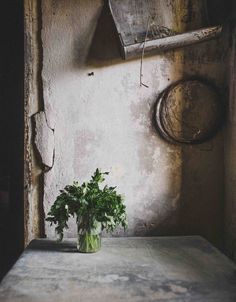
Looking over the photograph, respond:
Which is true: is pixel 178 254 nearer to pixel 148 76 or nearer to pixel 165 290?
pixel 165 290

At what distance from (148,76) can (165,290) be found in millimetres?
1512

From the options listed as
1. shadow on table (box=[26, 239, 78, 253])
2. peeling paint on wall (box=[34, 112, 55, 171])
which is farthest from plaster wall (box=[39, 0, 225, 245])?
shadow on table (box=[26, 239, 78, 253])

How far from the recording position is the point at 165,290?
165cm

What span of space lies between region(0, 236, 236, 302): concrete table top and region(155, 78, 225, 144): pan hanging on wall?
761 millimetres

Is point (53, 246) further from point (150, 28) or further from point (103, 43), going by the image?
point (150, 28)

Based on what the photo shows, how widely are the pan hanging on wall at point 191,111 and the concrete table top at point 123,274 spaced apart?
2.50 ft

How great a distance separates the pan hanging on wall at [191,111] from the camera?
2623 mm

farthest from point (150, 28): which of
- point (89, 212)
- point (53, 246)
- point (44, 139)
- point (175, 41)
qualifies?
point (53, 246)

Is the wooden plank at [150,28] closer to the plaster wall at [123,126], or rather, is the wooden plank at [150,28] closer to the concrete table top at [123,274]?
the plaster wall at [123,126]

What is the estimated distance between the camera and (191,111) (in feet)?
8.71

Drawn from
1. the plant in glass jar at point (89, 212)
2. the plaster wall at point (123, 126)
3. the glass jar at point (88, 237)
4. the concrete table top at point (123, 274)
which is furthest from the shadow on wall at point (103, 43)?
the concrete table top at point (123, 274)

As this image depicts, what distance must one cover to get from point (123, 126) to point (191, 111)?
1.65 feet

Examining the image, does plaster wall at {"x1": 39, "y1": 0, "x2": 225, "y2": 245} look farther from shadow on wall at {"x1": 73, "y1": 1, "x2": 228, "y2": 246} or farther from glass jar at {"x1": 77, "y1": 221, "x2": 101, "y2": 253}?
glass jar at {"x1": 77, "y1": 221, "x2": 101, "y2": 253}

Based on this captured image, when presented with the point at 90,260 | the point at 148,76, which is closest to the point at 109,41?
the point at 148,76
